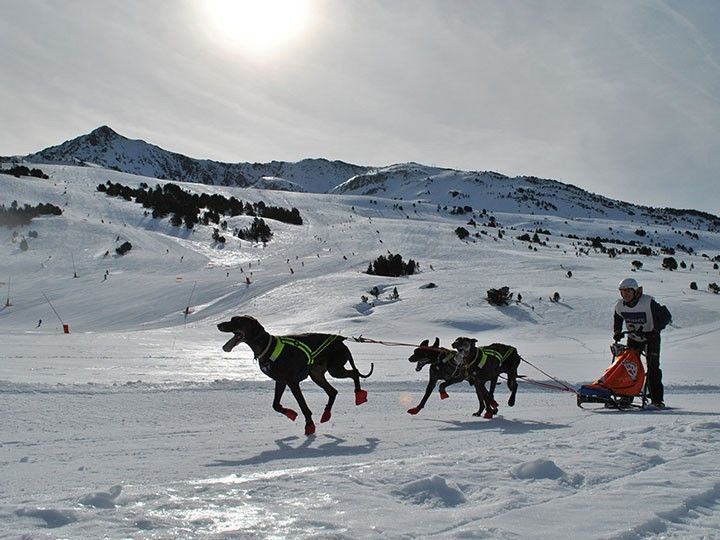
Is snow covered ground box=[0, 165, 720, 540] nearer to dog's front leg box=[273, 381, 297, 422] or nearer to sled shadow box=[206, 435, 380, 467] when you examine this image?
sled shadow box=[206, 435, 380, 467]

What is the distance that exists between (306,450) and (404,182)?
121m

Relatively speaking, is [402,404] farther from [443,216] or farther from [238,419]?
[443,216]

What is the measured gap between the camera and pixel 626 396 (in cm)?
792

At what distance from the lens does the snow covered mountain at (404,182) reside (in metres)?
91.0

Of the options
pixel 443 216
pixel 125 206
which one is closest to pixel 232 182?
pixel 443 216

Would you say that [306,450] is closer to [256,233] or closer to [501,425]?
[501,425]

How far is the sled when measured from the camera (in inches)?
308

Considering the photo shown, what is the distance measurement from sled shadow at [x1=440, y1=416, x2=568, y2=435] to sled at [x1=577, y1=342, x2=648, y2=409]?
119cm

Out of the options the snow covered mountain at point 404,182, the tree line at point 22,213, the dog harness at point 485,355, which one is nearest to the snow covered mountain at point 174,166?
the snow covered mountain at point 404,182

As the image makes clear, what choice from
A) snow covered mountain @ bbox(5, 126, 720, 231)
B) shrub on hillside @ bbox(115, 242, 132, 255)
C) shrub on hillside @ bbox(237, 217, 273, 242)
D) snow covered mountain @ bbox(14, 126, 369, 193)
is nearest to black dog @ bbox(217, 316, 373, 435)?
shrub on hillside @ bbox(115, 242, 132, 255)

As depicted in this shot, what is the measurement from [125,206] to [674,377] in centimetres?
3575

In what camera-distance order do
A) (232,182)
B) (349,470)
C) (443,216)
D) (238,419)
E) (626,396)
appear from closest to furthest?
(349,470)
(238,419)
(626,396)
(443,216)
(232,182)

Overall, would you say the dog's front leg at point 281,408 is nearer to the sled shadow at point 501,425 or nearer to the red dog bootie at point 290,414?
the red dog bootie at point 290,414

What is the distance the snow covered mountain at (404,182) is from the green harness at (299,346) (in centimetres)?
6614
